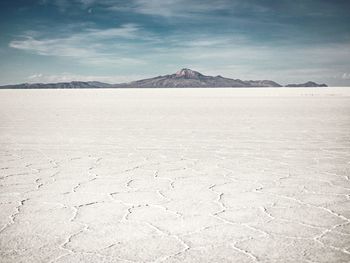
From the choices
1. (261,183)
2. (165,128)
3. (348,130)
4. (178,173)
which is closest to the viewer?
(261,183)

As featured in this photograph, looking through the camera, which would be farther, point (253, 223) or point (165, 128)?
point (165, 128)

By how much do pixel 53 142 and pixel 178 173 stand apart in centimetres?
251

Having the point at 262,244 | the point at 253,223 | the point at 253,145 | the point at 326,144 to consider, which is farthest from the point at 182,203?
the point at 326,144

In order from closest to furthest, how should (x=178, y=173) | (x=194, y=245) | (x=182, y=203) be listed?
(x=194, y=245) < (x=182, y=203) < (x=178, y=173)

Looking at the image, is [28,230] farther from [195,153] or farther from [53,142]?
[53,142]

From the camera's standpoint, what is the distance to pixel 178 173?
3.32m

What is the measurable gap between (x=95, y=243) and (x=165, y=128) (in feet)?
16.7

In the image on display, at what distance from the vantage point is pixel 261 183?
2945 mm

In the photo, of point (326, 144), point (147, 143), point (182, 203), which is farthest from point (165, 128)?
point (182, 203)

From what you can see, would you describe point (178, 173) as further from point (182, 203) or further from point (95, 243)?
point (95, 243)

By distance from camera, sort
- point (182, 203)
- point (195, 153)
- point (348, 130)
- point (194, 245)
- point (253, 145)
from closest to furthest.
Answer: point (194, 245)
point (182, 203)
point (195, 153)
point (253, 145)
point (348, 130)

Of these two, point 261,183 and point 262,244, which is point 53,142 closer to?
point 261,183

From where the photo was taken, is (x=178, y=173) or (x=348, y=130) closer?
(x=178, y=173)

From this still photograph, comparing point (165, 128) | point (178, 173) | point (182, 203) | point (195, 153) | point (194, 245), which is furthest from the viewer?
point (165, 128)
